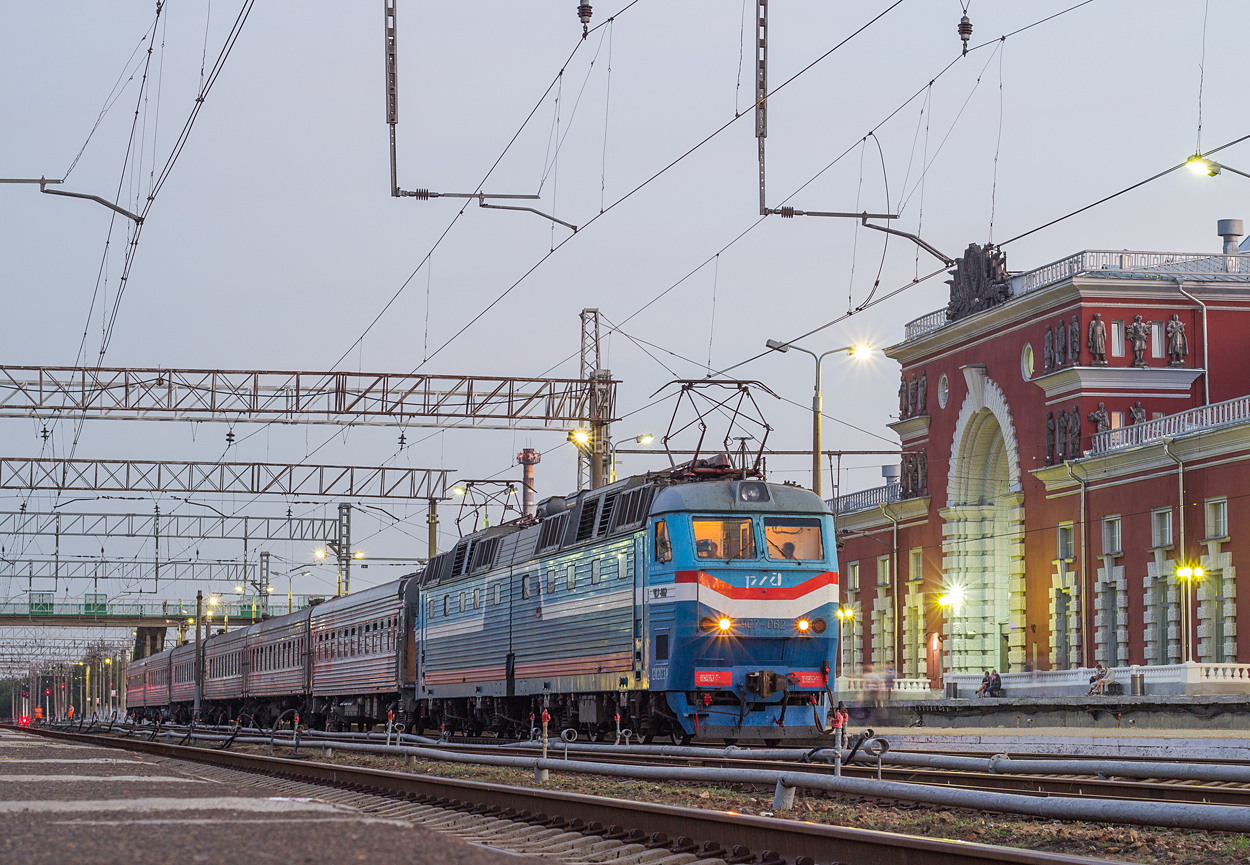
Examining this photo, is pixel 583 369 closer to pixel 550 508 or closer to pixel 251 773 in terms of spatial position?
pixel 550 508

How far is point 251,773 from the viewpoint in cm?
2381

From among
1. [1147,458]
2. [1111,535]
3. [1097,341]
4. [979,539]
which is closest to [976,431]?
[979,539]

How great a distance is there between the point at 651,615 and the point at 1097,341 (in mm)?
35697

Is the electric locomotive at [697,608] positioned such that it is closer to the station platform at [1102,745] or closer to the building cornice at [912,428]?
the station platform at [1102,745]

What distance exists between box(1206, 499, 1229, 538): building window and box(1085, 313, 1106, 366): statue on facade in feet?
25.4

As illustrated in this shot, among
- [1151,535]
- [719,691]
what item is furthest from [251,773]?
[1151,535]

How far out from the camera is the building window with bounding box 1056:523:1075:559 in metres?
57.0

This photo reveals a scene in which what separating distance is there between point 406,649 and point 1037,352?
97.5ft

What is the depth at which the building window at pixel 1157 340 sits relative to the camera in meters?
57.1

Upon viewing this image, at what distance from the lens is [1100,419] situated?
184 ft

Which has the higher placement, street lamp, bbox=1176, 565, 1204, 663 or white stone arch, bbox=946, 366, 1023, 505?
white stone arch, bbox=946, 366, 1023, 505

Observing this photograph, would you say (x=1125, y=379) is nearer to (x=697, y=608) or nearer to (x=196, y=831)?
(x=697, y=608)

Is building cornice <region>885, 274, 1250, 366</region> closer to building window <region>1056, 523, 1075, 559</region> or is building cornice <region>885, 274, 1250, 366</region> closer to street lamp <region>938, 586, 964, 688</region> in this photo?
building window <region>1056, 523, 1075, 559</region>

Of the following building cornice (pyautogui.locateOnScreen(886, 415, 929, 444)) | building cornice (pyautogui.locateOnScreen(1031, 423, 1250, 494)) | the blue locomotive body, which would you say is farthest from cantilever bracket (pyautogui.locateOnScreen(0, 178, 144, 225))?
building cornice (pyautogui.locateOnScreen(886, 415, 929, 444))
